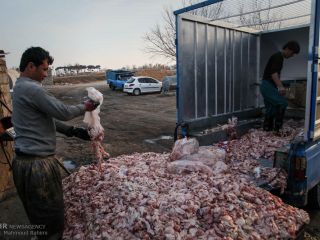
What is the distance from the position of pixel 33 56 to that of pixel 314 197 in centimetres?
405

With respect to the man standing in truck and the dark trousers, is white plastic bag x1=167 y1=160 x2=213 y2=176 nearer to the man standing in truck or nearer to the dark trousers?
the dark trousers

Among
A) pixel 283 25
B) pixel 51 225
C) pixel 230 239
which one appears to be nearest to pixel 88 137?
pixel 51 225

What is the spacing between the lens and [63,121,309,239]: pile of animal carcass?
2876 mm

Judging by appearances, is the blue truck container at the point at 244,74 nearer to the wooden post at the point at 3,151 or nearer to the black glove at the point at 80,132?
the black glove at the point at 80,132

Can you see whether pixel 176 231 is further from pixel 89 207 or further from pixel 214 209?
pixel 89 207

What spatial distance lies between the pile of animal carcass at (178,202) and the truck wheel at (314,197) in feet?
2.80

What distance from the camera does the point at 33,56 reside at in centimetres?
288

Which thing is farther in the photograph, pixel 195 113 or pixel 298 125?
pixel 298 125

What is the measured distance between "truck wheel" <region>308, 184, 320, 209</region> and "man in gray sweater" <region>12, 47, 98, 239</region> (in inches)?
131

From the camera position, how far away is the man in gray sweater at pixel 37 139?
2.85 m

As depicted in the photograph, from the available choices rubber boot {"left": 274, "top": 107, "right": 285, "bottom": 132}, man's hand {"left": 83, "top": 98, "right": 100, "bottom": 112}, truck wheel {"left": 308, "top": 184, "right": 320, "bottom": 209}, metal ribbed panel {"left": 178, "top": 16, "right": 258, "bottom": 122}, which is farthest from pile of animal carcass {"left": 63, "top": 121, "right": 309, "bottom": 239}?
rubber boot {"left": 274, "top": 107, "right": 285, "bottom": 132}

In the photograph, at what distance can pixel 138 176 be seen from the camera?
12.3 feet

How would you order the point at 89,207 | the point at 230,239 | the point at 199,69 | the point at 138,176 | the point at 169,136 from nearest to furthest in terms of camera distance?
the point at 230,239, the point at 89,207, the point at 138,176, the point at 199,69, the point at 169,136

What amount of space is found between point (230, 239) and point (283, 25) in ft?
19.2
